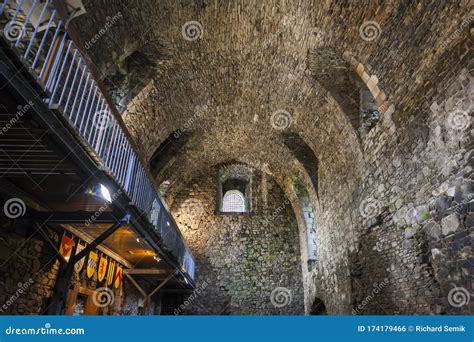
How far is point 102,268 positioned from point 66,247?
5.20ft

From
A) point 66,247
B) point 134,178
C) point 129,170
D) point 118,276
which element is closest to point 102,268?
point 118,276

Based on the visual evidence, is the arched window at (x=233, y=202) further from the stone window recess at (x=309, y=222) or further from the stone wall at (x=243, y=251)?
the stone window recess at (x=309, y=222)

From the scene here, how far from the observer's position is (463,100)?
424cm

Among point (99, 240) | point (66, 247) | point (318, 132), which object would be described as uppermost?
point (318, 132)

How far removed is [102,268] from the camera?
6.80 m

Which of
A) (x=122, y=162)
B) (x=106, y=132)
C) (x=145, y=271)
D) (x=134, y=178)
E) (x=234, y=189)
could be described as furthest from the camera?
(x=234, y=189)

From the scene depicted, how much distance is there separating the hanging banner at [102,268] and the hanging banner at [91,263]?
0.19 metres

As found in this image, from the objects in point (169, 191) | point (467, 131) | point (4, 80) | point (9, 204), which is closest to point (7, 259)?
point (9, 204)

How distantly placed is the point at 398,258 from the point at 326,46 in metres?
4.56

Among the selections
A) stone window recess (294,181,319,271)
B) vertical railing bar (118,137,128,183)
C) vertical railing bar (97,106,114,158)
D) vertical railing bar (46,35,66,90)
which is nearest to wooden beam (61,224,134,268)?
vertical railing bar (118,137,128,183)

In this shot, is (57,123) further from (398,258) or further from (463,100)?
(398,258)

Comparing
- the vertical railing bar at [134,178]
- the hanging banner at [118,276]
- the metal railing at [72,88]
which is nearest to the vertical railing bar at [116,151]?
the metal railing at [72,88]

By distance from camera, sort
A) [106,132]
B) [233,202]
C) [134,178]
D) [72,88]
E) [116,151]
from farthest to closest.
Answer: [233,202]
[134,178]
[116,151]
[106,132]
[72,88]

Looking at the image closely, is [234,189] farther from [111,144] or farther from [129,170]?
[111,144]
